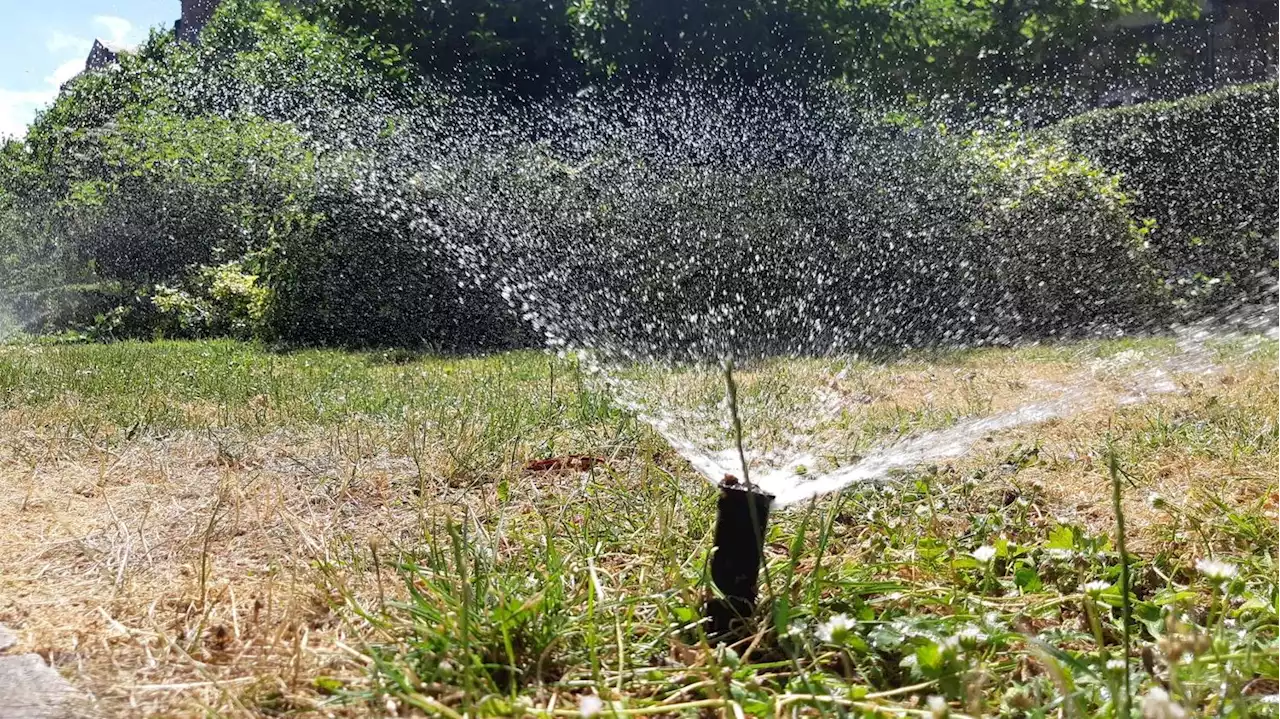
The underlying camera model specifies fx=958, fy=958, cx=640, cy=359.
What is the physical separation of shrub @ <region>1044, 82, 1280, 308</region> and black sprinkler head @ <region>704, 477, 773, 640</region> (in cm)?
712

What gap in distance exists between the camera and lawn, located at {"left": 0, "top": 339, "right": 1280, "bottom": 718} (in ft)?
3.81

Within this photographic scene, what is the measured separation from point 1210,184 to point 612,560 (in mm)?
7587

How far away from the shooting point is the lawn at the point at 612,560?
116cm


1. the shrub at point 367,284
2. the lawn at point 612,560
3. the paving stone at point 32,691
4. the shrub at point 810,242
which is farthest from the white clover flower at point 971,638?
the shrub at point 367,284

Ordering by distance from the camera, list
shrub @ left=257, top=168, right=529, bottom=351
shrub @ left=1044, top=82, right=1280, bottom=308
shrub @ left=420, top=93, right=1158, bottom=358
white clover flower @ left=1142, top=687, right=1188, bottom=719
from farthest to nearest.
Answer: shrub @ left=257, top=168, right=529, bottom=351
shrub @ left=1044, top=82, right=1280, bottom=308
shrub @ left=420, top=93, right=1158, bottom=358
white clover flower @ left=1142, top=687, right=1188, bottom=719

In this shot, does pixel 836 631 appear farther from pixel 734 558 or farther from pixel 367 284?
pixel 367 284

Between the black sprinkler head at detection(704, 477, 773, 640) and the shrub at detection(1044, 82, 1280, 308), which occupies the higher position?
the shrub at detection(1044, 82, 1280, 308)

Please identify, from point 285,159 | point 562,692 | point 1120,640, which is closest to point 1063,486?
point 1120,640

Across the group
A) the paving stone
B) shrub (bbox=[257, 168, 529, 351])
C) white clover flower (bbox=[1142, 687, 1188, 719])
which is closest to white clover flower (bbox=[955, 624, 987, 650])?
white clover flower (bbox=[1142, 687, 1188, 719])

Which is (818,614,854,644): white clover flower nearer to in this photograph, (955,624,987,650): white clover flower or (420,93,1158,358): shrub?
(955,624,987,650): white clover flower

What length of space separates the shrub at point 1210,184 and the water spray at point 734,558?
23.4ft

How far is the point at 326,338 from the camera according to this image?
7.95 meters

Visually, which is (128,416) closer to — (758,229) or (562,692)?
(562,692)

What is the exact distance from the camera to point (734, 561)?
53.2 inches
